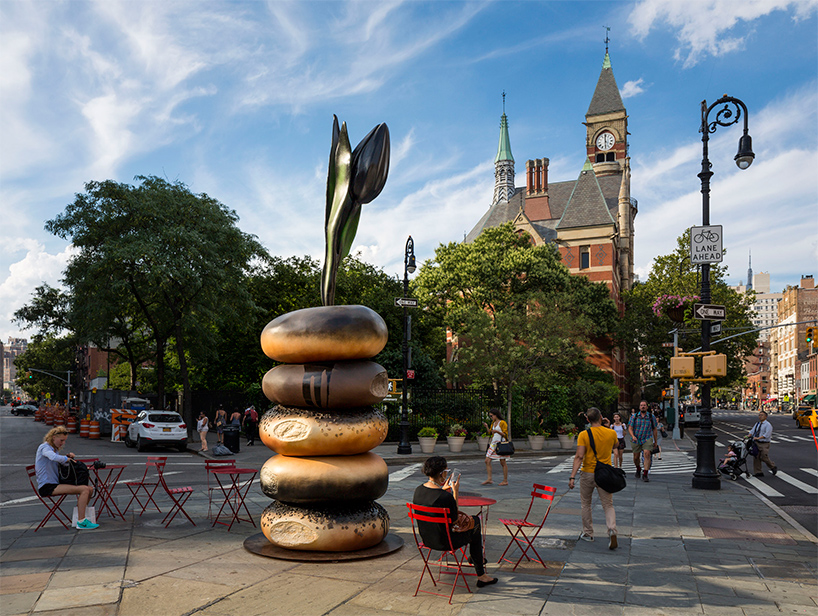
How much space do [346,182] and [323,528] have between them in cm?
470

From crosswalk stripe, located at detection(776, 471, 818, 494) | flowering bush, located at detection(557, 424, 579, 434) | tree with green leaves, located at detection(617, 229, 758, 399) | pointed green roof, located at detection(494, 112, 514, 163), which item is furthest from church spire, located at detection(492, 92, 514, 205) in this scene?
crosswalk stripe, located at detection(776, 471, 818, 494)

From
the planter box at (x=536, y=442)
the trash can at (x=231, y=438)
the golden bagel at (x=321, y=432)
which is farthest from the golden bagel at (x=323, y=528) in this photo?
the planter box at (x=536, y=442)

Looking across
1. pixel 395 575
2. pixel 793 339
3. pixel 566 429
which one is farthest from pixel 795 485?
pixel 793 339

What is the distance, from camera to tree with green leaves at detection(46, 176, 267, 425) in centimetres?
2708

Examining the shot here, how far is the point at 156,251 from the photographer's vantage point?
26594 millimetres

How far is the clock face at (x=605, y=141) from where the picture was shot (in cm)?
7704

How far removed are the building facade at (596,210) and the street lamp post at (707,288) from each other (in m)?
36.3

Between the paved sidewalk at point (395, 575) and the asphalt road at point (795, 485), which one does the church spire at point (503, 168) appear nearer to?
the asphalt road at point (795, 485)

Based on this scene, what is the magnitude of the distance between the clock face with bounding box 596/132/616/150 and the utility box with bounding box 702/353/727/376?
222 ft

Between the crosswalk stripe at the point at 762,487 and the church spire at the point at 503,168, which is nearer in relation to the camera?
the crosswalk stripe at the point at 762,487

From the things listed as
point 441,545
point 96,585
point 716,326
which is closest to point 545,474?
point 716,326

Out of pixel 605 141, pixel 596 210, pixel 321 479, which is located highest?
pixel 605 141

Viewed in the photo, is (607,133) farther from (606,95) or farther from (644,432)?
(644,432)

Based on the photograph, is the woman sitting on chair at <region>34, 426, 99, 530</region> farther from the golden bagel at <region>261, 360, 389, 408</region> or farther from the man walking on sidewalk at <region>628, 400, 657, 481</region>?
the man walking on sidewalk at <region>628, 400, 657, 481</region>
